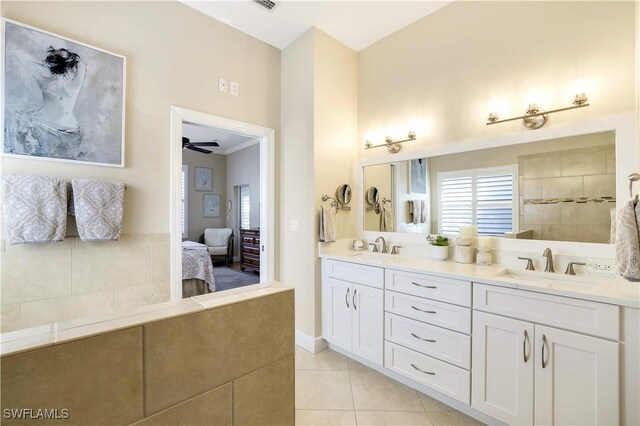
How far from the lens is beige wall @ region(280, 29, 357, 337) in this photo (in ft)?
9.02

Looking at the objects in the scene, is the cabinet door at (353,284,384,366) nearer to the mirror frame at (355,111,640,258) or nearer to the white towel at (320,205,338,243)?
the white towel at (320,205,338,243)

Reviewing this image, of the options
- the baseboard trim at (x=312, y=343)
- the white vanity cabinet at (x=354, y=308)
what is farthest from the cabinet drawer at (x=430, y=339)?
the baseboard trim at (x=312, y=343)

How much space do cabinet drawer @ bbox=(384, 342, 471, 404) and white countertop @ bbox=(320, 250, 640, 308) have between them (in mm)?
608

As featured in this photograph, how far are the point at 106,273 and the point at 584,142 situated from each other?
338cm

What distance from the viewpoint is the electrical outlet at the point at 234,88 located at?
274 centimetres

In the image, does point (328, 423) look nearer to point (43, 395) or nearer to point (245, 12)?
point (43, 395)

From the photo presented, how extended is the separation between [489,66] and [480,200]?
1.07m

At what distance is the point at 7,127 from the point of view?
1.69 m

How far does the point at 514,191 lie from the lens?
2107 millimetres

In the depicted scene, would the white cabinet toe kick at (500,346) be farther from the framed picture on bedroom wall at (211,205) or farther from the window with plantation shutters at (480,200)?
the framed picture on bedroom wall at (211,205)

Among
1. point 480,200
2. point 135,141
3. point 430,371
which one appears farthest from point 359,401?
point 135,141

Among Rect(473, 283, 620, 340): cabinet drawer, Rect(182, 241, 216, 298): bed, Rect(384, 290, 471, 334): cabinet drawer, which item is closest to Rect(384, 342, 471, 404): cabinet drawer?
Rect(384, 290, 471, 334): cabinet drawer

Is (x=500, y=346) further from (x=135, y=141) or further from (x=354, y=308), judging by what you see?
(x=135, y=141)

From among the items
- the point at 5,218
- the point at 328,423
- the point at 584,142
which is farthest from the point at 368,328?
the point at 5,218
